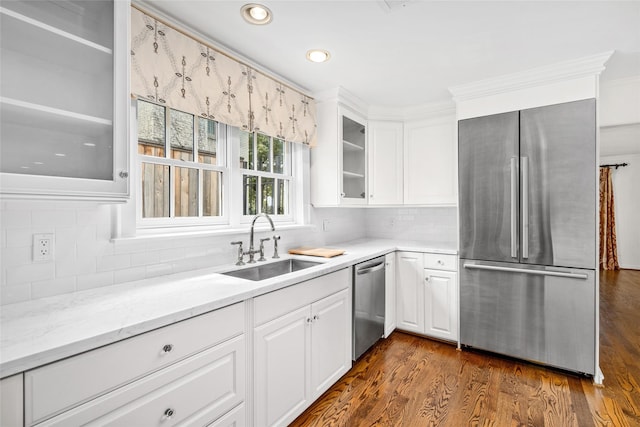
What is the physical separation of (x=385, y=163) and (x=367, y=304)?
157 cm

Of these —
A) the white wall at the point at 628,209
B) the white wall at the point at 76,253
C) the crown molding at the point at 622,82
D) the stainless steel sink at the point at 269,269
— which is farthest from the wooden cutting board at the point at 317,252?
the white wall at the point at 628,209

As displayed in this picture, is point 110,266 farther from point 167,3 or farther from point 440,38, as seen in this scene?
point 440,38

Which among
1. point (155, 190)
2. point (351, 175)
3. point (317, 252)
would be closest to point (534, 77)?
point (351, 175)

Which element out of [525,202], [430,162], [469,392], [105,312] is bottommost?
[469,392]

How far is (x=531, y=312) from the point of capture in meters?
2.43

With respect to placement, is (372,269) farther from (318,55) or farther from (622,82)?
(622,82)

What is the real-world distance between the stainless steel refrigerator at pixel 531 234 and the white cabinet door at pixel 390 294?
0.62 meters

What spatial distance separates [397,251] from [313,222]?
91 centimetres

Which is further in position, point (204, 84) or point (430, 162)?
point (430, 162)

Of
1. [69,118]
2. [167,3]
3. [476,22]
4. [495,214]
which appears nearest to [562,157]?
[495,214]

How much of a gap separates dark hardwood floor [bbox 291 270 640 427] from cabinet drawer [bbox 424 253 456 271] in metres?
0.75

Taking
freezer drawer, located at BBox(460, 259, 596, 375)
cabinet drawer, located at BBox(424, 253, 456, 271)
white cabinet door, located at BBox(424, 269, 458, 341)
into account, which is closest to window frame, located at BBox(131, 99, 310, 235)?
cabinet drawer, located at BBox(424, 253, 456, 271)

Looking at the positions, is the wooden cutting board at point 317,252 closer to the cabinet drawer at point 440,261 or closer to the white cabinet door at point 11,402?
the cabinet drawer at point 440,261

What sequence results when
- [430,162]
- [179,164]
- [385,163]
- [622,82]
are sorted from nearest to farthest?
[179,164] → [622,82] → [430,162] → [385,163]
